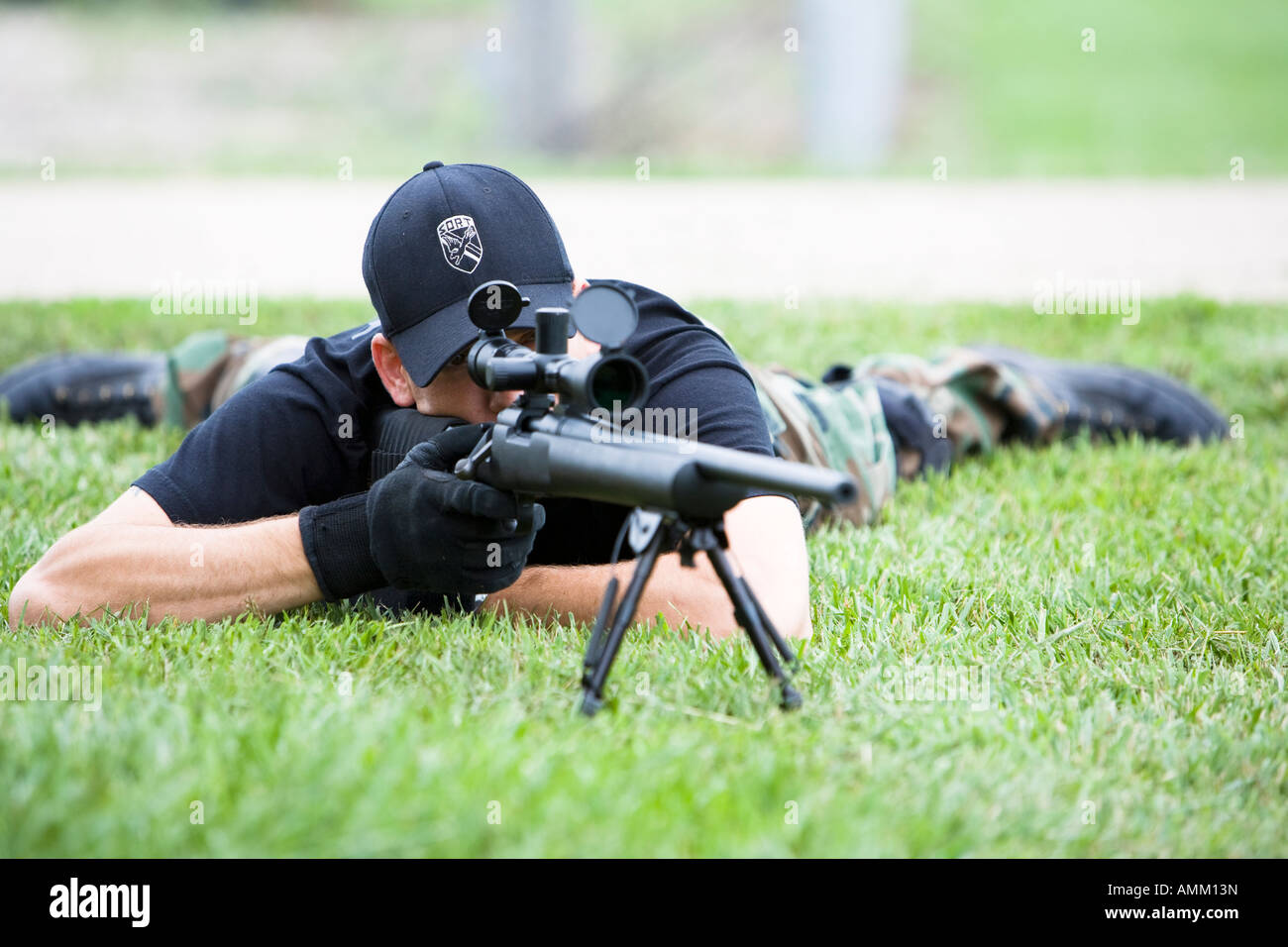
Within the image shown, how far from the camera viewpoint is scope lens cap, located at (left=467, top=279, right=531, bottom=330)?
2.74 meters

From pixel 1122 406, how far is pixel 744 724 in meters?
3.74

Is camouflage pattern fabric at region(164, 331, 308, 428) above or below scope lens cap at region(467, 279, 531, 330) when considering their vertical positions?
below

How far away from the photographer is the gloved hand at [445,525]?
2.75m

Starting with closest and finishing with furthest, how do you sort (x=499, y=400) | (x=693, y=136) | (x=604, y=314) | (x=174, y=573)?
1. (x=604, y=314)
2. (x=499, y=400)
3. (x=174, y=573)
4. (x=693, y=136)

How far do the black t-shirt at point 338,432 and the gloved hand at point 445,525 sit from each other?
1.72 ft

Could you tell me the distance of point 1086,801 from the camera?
99.8 inches

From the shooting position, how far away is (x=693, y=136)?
2264 centimetres

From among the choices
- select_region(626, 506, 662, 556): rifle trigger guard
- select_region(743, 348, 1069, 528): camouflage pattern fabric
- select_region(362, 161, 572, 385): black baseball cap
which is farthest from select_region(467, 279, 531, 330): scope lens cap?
select_region(743, 348, 1069, 528): camouflage pattern fabric

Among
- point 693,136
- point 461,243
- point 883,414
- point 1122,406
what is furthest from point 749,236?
point 693,136

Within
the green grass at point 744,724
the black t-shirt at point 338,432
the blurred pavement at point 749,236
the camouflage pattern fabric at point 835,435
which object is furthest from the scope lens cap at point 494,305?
the blurred pavement at point 749,236

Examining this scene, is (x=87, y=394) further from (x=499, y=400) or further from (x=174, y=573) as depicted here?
(x=499, y=400)

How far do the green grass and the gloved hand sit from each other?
0.24 metres

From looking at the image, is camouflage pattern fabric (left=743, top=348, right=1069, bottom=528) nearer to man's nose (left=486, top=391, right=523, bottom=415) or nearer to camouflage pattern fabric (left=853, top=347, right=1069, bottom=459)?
camouflage pattern fabric (left=853, top=347, right=1069, bottom=459)
